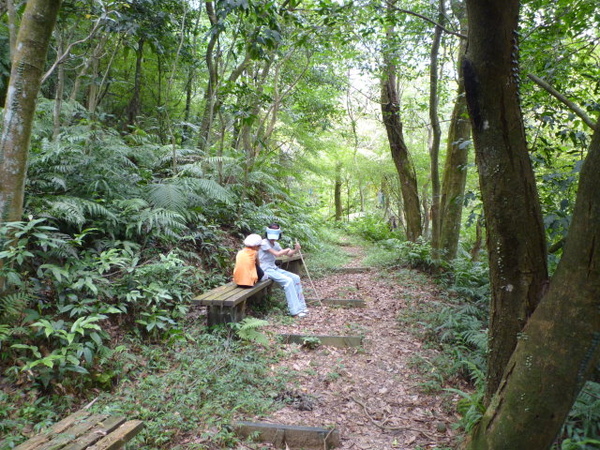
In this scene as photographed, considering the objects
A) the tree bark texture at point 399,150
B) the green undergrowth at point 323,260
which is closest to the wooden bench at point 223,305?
the green undergrowth at point 323,260

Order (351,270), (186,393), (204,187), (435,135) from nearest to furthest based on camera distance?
(186,393) < (204,187) < (435,135) < (351,270)

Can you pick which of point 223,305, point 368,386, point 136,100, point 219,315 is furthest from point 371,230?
point 368,386

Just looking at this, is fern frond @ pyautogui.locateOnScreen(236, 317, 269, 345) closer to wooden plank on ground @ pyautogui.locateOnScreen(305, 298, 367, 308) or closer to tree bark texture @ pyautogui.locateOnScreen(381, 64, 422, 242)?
wooden plank on ground @ pyautogui.locateOnScreen(305, 298, 367, 308)

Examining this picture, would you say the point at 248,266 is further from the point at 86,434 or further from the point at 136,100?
the point at 136,100

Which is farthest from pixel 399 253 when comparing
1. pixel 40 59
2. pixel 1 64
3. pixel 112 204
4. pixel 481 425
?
pixel 1 64

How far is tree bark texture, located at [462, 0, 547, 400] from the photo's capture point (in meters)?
2.34

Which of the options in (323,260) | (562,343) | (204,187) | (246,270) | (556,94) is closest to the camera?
(562,343)

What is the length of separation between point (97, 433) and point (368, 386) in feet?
8.73

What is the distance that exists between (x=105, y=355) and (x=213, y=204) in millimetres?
4720

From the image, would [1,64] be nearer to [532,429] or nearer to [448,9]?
[448,9]

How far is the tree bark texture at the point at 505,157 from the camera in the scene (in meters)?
2.34

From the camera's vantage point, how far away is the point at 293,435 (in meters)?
3.03

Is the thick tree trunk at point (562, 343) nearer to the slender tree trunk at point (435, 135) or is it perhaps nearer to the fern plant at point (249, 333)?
the fern plant at point (249, 333)

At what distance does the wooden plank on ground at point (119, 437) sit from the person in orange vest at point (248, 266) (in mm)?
3016
